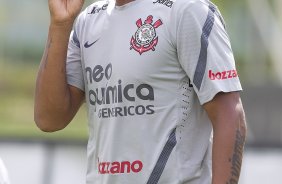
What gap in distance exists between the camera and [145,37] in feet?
11.6

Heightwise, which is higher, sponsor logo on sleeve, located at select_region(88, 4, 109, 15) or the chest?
sponsor logo on sleeve, located at select_region(88, 4, 109, 15)

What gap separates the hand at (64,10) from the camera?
3740mm

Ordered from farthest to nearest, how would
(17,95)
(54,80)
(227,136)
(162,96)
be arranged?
(17,95) < (54,80) < (162,96) < (227,136)

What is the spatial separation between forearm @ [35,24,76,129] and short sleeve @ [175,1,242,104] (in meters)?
0.50

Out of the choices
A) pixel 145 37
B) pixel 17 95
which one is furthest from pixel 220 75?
pixel 17 95

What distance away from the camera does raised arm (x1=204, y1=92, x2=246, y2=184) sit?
11.1 ft

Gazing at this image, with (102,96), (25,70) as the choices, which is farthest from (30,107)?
(102,96)

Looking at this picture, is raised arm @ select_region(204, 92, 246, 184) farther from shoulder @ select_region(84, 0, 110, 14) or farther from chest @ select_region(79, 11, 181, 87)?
shoulder @ select_region(84, 0, 110, 14)

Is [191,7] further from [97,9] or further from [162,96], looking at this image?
[97,9]

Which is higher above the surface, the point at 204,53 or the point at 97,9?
the point at 97,9

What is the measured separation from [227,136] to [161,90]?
293 millimetres

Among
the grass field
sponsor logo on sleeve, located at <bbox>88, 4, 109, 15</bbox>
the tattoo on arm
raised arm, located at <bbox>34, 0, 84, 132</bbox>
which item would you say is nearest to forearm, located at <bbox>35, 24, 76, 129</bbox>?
raised arm, located at <bbox>34, 0, 84, 132</bbox>

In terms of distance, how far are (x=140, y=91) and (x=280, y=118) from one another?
353 inches

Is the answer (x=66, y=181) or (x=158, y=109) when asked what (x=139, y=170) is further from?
(x=66, y=181)
